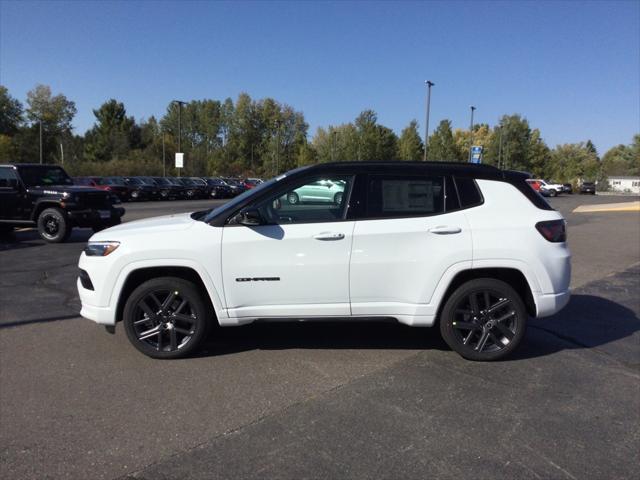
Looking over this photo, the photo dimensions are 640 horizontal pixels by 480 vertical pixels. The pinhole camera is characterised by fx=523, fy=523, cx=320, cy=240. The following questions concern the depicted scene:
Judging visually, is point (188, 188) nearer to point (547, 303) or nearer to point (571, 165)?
point (547, 303)

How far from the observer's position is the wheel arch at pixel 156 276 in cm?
455

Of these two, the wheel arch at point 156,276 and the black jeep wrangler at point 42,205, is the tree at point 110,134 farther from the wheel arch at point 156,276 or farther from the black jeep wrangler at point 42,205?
the wheel arch at point 156,276

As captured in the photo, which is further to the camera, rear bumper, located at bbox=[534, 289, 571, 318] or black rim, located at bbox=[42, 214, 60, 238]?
black rim, located at bbox=[42, 214, 60, 238]

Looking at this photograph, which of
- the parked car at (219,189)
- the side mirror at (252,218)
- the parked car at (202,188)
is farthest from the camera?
the parked car at (219,189)

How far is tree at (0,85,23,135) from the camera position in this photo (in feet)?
236

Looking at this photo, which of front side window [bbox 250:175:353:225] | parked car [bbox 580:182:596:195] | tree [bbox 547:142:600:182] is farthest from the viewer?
tree [bbox 547:142:600:182]

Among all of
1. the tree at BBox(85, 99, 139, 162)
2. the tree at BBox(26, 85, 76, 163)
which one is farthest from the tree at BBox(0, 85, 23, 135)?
the tree at BBox(85, 99, 139, 162)

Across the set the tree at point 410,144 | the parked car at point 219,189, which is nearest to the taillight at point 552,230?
the parked car at point 219,189

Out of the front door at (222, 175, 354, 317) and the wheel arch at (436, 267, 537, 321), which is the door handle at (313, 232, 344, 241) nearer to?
the front door at (222, 175, 354, 317)

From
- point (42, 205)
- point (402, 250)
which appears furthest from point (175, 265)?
point (42, 205)

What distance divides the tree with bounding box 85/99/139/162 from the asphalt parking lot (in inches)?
3029

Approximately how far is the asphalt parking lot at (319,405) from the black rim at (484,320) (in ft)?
0.69

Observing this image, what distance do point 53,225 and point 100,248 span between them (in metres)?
8.99

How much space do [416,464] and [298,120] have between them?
86522 mm
